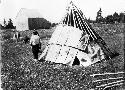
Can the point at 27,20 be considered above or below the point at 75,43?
above

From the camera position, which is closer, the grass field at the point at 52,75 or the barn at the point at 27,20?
the grass field at the point at 52,75

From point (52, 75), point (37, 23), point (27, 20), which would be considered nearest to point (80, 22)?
point (52, 75)

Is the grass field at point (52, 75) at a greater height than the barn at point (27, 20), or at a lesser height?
lesser

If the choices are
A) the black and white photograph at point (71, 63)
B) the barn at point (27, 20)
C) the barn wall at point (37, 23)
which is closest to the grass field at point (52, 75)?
the black and white photograph at point (71, 63)

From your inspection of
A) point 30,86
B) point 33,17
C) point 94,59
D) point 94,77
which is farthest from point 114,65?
point 33,17

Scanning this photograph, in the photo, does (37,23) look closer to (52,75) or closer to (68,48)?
(68,48)

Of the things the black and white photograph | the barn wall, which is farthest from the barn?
the black and white photograph

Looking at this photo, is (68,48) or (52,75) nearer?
(52,75)

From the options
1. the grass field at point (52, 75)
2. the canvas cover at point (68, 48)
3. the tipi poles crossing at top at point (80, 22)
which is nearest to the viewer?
the grass field at point (52, 75)

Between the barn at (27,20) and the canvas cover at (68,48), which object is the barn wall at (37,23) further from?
the canvas cover at (68,48)

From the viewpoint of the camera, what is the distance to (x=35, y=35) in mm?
17156

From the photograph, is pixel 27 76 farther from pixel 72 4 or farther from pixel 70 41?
pixel 72 4

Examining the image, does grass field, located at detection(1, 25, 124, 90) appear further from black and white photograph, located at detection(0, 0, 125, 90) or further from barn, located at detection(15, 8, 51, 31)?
barn, located at detection(15, 8, 51, 31)

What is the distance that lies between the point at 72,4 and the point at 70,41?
7.63 feet
